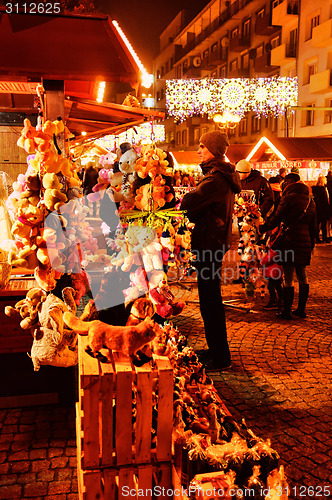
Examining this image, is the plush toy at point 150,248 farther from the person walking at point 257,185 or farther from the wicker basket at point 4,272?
the person walking at point 257,185

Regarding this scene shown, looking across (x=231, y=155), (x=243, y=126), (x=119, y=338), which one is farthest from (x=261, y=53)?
(x=119, y=338)

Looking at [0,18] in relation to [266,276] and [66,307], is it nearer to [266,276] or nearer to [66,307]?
[66,307]

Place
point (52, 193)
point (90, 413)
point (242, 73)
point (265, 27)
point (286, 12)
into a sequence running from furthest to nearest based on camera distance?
point (242, 73)
point (265, 27)
point (286, 12)
point (52, 193)
point (90, 413)

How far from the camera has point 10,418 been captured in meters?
3.57

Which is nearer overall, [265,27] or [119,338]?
[119,338]

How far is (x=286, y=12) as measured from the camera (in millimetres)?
26703

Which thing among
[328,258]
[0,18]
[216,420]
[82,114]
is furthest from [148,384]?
[328,258]

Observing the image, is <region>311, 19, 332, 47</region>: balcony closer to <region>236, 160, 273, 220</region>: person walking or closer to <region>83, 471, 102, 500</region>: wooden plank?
<region>236, 160, 273, 220</region>: person walking

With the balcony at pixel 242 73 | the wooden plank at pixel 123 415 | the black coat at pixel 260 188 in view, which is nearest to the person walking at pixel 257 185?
the black coat at pixel 260 188

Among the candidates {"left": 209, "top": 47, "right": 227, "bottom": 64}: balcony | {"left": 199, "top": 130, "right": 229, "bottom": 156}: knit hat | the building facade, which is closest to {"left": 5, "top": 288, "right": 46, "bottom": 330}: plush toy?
{"left": 199, "top": 130, "right": 229, "bottom": 156}: knit hat

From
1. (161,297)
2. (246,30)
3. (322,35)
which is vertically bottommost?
(161,297)

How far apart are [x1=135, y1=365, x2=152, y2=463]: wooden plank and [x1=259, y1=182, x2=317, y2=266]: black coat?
4.35m

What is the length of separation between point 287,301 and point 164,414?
434cm

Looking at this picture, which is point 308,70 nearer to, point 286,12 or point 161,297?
point 286,12
